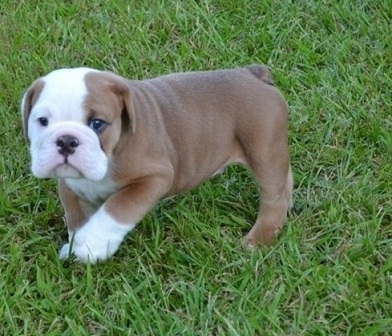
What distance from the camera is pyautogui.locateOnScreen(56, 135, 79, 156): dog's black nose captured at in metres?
3.46

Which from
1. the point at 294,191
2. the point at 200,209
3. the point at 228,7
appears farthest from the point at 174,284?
the point at 228,7

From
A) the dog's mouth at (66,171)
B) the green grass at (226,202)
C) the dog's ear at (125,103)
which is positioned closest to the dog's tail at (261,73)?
the green grass at (226,202)

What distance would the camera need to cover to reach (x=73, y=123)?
351 centimetres

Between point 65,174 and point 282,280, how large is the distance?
98cm

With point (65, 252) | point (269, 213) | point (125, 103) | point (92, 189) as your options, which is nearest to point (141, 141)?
point (125, 103)

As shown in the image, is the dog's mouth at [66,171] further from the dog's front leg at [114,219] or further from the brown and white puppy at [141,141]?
the dog's front leg at [114,219]

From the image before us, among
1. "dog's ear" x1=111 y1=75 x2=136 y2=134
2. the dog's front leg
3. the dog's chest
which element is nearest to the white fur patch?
the dog's front leg

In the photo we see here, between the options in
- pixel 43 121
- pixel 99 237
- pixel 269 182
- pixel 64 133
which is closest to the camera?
pixel 64 133

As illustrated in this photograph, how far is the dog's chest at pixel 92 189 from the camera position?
12.7 feet

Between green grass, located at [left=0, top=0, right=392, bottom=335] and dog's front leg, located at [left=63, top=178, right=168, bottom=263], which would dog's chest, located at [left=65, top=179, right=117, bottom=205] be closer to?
dog's front leg, located at [left=63, top=178, right=168, bottom=263]

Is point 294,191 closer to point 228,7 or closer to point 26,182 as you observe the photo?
point 26,182

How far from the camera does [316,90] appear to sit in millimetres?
5324

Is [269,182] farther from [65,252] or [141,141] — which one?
[65,252]

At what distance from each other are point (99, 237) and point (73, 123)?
529 mm
